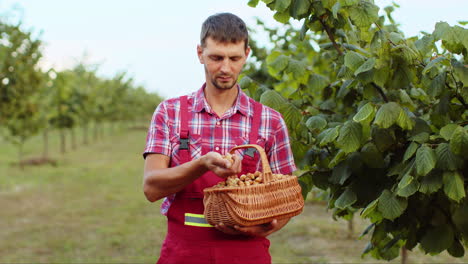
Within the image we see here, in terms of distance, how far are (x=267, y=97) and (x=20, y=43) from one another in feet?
38.4

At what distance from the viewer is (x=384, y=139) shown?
10.5 feet

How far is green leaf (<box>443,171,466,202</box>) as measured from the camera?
272 cm

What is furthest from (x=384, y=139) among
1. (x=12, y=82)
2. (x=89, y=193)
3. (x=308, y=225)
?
(x=89, y=193)

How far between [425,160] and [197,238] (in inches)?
48.8

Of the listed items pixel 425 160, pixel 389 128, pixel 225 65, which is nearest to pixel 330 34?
pixel 389 128

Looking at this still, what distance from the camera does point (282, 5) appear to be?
125 inches

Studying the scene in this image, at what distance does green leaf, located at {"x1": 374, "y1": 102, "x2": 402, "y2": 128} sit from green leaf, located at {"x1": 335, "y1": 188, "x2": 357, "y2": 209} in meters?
0.59

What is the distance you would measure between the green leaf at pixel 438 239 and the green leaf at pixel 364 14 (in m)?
1.33

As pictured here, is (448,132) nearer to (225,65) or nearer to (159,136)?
(225,65)

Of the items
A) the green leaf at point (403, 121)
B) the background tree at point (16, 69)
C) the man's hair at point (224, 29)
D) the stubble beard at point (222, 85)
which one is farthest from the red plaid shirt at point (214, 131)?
the background tree at point (16, 69)

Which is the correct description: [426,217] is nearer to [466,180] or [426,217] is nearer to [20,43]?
[466,180]

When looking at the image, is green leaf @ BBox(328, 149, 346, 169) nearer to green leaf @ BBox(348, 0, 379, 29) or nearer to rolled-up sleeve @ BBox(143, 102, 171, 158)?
green leaf @ BBox(348, 0, 379, 29)

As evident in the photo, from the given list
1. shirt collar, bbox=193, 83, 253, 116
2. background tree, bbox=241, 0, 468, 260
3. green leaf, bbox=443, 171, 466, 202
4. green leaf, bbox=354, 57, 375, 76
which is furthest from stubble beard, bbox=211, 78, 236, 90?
green leaf, bbox=443, 171, 466, 202

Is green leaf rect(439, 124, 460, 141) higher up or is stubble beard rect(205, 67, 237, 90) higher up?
stubble beard rect(205, 67, 237, 90)
